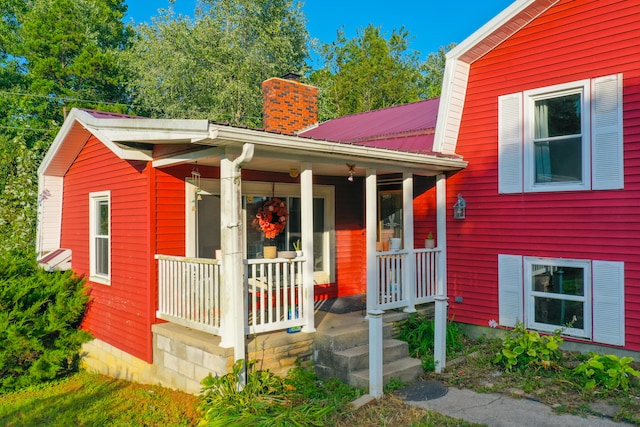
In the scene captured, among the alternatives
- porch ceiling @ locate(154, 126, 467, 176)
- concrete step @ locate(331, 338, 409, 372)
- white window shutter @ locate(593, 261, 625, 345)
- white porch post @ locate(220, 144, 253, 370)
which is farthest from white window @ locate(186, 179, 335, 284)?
white window shutter @ locate(593, 261, 625, 345)

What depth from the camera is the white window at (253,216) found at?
22.1 feet

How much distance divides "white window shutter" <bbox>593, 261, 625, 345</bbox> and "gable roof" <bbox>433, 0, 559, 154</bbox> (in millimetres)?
2749

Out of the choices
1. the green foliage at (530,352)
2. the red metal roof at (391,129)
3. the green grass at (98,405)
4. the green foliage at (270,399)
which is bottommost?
the green grass at (98,405)

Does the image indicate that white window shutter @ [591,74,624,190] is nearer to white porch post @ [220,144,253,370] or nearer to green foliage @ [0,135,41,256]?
white porch post @ [220,144,253,370]

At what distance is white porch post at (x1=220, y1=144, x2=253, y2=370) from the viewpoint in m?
4.96

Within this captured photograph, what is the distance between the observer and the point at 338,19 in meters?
31.0

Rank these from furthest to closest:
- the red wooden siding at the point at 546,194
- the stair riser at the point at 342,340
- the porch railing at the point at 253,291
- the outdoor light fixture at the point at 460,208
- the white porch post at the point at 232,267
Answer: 1. the outdoor light fixture at the point at 460,208
2. the red wooden siding at the point at 546,194
3. the stair riser at the point at 342,340
4. the porch railing at the point at 253,291
5. the white porch post at the point at 232,267

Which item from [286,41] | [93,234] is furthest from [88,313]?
[286,41]

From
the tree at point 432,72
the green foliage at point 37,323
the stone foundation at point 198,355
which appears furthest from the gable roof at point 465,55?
the tree at point 432,72

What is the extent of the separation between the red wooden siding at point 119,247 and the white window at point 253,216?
680mm

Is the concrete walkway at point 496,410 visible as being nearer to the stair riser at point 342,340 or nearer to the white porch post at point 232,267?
the stair riser at point 342,340

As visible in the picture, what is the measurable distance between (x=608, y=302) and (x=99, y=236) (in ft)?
25.0

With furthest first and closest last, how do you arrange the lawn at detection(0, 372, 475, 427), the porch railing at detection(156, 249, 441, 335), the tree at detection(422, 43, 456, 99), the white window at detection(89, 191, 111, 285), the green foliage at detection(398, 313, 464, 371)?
the tree at detection(422, 43, 456, 99)
the white window at detection(89, 191, 111, 285)
the green foliage at detection(398, 313, 464, 371)
the porch railing at detection(156, 249, 441, 335)
the lawn at detection(0, 372, 475, 427)

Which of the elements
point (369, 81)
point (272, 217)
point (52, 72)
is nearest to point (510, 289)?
point (272, 217)
